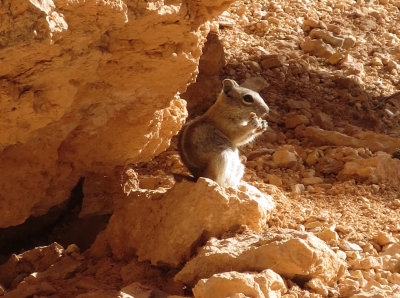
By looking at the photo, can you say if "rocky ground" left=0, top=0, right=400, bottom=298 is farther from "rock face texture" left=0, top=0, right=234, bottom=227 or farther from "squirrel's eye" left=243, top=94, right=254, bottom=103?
"squirrel's eye" left=243, top=94, right=254, bottom=103

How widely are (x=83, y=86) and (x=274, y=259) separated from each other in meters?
1.93

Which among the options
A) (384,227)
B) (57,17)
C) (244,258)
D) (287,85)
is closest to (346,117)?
(287,85)

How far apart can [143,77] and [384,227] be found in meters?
2.17

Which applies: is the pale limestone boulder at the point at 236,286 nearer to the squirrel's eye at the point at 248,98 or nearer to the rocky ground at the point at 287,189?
the rocky ground at the point at 287,189

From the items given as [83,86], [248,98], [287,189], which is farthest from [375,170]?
[83,86]

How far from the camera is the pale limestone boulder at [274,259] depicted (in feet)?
13.7

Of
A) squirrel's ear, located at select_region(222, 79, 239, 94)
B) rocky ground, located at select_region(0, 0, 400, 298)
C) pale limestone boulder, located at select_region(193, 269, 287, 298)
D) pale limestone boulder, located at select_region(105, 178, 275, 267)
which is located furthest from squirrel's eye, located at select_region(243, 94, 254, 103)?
pale limestone boulder, located at select_region(193, 269, 287, 298)

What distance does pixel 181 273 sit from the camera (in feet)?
14.7

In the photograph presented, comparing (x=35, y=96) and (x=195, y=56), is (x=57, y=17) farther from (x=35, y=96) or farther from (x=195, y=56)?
(x=195, y=56)

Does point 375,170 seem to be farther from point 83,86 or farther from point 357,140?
point 83,86

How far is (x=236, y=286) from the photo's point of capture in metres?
3.90

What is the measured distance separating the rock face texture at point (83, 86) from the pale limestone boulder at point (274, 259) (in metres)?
1.39

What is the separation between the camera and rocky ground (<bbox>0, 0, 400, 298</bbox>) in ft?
14.2

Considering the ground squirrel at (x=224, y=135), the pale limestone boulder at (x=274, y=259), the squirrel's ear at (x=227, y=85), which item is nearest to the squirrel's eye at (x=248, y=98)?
the ground squirrel at (x=224, y=135)
